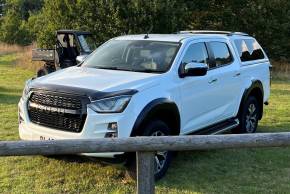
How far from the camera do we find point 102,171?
6.76 metres

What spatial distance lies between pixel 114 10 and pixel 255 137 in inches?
741

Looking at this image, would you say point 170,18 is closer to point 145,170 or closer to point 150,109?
point 150,109

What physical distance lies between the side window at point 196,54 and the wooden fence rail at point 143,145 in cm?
342

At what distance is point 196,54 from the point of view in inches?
302

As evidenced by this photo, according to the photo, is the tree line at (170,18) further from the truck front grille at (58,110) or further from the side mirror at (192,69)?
the truck front grille at (58,110)

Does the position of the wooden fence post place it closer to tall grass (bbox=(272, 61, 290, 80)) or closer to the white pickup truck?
the white pickup truck

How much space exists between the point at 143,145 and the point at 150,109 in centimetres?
264

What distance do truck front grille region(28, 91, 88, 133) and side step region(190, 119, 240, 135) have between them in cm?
191

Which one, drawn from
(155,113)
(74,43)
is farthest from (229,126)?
(74,43)

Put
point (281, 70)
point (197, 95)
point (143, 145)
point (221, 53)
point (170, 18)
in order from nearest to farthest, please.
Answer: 1. point (143, 145)
2. point (197, 95)
3. point (221, 53)
4. point (170, 18)
5. point (281, 70)

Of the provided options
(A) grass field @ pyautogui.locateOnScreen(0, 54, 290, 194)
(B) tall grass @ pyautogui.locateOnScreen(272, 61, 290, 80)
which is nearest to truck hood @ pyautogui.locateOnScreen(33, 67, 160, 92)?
(A) grass field @ pyautogui.locateOnScreen(0, 54, 290, 194)

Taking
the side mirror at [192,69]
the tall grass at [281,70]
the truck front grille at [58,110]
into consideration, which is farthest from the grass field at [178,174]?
the tall grass at [281,70]

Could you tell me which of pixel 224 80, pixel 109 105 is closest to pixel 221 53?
pixel 224 80

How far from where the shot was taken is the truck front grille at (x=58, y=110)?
6.11 metres
